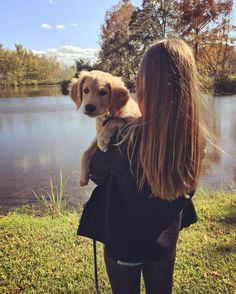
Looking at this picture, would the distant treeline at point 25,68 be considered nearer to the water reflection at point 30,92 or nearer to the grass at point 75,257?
the water reflection at point 30,92

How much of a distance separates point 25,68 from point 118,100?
222 feet

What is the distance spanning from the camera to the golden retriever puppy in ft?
6.49

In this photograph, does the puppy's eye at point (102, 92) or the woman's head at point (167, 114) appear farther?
the puppy's eye at point (102, 92)

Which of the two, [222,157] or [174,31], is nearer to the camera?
[222,157]

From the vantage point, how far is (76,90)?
7.97 feet

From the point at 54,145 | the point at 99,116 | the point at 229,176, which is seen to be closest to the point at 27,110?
the point at 54,145

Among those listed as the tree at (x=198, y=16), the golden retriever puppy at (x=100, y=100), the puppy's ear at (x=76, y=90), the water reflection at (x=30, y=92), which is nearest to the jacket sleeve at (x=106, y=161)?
the golden retriever puppy at (x=100, y=100)

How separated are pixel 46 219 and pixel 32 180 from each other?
8.69 feet

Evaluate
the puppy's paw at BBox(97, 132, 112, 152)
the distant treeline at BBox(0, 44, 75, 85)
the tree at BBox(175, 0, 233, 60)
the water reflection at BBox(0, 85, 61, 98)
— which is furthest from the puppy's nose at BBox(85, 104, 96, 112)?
the distant treeline at BBox(0, 44, 75, 85)

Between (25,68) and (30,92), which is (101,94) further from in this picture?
(25,68)

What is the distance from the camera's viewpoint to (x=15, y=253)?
3.56 meters

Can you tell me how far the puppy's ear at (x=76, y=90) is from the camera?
239 cm

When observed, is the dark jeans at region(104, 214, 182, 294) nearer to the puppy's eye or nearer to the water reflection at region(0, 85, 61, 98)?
the puppy's eye

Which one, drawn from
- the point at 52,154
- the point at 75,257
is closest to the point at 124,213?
the point at 75,257
